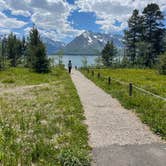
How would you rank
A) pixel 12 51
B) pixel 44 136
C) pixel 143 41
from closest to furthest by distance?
pixel 44 136 < pixel 143 41 < pixel 12 51

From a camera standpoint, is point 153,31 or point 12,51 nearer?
point 153,31

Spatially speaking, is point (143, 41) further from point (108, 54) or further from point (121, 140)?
point (121, 140)

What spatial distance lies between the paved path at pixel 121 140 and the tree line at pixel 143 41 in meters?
53.9

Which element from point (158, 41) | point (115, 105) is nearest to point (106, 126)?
point (115, 105)

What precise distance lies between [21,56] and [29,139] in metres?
85.8

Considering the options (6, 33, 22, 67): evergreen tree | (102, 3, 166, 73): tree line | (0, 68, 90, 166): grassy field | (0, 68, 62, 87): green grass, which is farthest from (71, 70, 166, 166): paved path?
(6, 33, 22, 67): evergreen tree

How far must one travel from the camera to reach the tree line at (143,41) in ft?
218

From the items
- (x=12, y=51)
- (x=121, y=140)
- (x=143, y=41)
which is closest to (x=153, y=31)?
(x=143, y=41)

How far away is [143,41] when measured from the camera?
68.1m

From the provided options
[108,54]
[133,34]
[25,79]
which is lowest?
[25,79]

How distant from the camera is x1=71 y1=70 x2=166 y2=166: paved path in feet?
21.5

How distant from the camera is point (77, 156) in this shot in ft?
21.4

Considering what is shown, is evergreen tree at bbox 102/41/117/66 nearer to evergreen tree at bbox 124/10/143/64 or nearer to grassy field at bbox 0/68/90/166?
evergreen tree at bbox 124/10/143/64

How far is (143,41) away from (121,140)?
6249 cm
